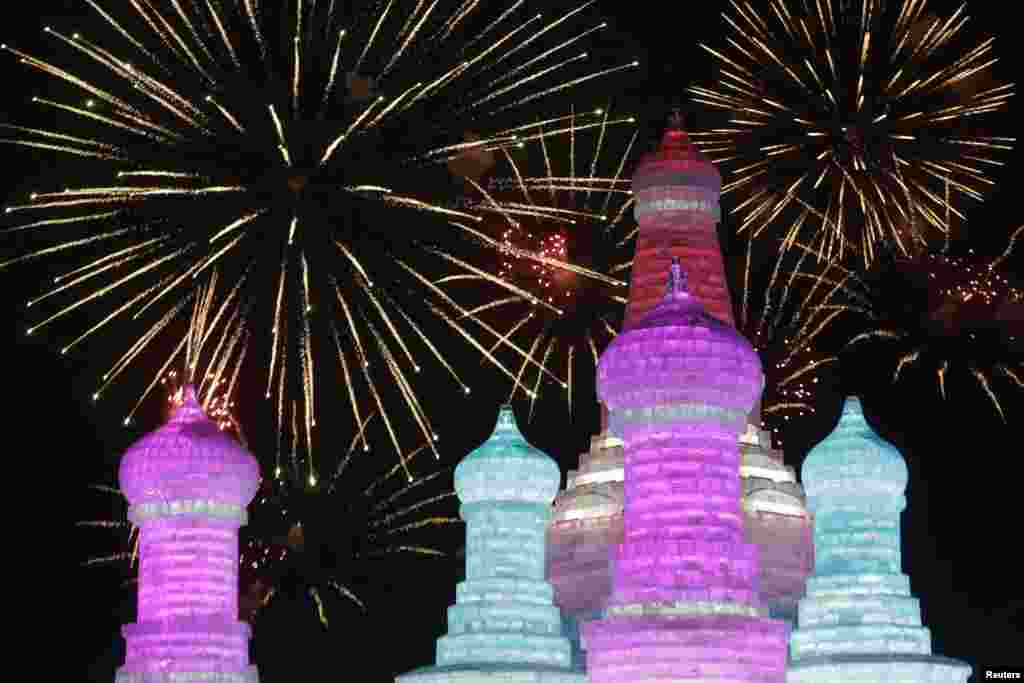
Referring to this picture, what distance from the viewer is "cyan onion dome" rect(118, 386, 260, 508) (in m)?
100

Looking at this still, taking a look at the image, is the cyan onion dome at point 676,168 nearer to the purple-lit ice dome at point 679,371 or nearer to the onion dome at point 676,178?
the onion dome at point 676,178

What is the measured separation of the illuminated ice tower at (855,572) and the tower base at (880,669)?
0.04m

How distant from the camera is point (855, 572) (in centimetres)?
9250

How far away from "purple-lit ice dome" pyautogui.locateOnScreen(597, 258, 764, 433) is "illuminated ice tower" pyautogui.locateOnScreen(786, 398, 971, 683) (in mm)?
4520

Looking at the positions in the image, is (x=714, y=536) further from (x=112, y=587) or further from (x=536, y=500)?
(x=112, y=587)

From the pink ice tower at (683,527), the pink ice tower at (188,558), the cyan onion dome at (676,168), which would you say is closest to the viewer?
the pink ice tower at (683,527)

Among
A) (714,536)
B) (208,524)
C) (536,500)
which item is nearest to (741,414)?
(714,536)

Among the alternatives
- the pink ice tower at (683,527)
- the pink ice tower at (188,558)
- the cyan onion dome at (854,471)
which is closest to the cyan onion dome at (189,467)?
the pink ice tower at (188,558)

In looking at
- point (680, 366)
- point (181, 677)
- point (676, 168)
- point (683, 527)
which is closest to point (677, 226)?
point (676, 168)

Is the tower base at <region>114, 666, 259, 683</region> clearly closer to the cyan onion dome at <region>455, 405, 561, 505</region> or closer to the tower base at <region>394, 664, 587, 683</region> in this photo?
the tower base at <region>394, 664, 587, 683</region>

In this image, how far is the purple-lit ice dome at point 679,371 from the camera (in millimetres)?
87875

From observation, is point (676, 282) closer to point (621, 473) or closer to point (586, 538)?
point (621, 473)

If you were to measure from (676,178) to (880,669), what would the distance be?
2004 cm

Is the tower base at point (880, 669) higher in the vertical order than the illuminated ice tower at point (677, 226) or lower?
lower
